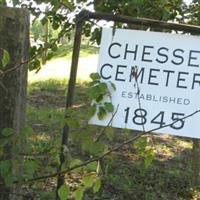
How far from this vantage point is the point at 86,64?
1228 centimetres

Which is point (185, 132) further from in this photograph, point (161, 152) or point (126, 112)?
point (161, 152)

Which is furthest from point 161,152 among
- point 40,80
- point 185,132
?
point 40,80

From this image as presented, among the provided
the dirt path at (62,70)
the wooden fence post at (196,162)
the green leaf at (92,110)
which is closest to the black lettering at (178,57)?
the green leaf at (92,110)

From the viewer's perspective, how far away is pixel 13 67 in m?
2.50

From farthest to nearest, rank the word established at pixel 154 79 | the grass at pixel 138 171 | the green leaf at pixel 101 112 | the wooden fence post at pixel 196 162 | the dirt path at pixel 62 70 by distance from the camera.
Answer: the dirt path at pixel 62 70 → the wooden fence post at pixel 196 162 → the grass at pixel 138 171 → the word established at pixel 154 79 → the green leaf at pixel 101 112

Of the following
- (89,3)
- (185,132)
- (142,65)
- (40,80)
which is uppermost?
(89,3)

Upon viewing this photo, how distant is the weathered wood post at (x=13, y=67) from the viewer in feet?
8.13

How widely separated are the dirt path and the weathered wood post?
7863 millimetres

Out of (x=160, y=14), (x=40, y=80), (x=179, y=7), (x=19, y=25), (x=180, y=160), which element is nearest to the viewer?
(x=19, y=25)

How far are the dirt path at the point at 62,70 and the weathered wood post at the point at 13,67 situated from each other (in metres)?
7.86

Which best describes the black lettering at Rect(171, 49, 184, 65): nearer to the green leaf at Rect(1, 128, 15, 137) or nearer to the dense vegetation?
the dense vegetation

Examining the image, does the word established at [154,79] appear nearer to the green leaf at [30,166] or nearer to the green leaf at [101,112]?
the green leaf at [101,112]

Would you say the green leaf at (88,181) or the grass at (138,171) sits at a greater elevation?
the green leaf at (88,181)

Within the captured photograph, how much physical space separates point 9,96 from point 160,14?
196 centimetres
